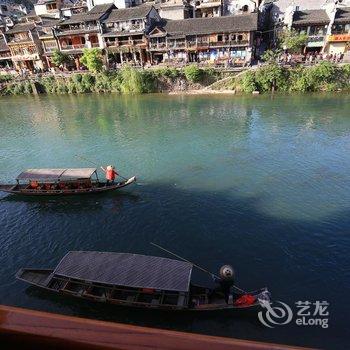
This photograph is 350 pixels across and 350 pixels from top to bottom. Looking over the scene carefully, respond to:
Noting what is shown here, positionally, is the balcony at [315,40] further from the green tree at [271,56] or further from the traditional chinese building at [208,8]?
the traditional chinese building at [208,8]

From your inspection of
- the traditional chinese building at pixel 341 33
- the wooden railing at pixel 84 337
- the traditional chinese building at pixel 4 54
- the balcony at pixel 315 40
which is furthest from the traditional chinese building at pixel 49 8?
the wooden railing at pixel 84 337

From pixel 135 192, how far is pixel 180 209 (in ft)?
17.1

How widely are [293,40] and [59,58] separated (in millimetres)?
56070

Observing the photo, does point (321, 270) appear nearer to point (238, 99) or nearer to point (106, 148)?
point (106, 148)

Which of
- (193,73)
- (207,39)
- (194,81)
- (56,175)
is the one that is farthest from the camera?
(207,39)

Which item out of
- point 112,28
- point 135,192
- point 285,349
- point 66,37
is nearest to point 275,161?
point 135,192

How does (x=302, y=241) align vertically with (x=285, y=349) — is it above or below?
below

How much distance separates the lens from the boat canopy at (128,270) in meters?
16.2

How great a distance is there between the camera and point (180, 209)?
24.9 metres

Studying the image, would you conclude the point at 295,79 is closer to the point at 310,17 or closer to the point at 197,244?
the point at 310,17

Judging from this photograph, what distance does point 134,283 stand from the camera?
1623 centimetres

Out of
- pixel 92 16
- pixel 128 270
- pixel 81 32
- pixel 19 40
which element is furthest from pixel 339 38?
pixel 19 40

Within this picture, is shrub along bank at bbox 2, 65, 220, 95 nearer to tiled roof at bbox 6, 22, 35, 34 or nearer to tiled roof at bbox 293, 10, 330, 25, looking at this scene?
tiled roof at bbox 6, 22, 35, 34

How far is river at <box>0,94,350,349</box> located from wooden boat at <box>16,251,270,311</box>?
998 mm
